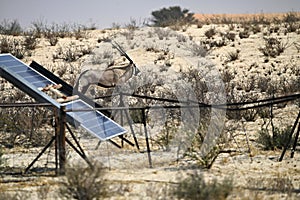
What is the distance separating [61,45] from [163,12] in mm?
29923

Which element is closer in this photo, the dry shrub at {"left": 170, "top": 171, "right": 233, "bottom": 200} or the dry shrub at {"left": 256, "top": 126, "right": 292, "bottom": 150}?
the dry shrub at {"left": 170, "top": 171, "right": 233, "bottom": 200}

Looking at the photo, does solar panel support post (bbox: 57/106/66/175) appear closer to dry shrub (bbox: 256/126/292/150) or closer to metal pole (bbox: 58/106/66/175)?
metal pole (bbox: 58/106/66/175)

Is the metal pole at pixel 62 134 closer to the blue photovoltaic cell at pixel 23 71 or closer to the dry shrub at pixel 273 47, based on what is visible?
the blue photovoltaic cell at pixel 23 71

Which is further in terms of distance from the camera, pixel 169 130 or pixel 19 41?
pixel 19 41

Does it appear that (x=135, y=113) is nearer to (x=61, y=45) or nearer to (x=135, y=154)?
(x=135, y=154)

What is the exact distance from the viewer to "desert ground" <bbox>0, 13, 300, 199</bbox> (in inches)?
397

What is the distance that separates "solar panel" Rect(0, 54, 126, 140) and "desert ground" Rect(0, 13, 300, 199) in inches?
23.4

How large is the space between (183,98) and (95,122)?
711 centimetres

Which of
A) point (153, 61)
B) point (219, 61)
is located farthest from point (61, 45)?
point (219, 61)

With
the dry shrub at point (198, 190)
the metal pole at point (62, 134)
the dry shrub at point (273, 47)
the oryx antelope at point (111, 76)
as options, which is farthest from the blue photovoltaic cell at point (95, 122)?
the dry shrub at point (273, 47)

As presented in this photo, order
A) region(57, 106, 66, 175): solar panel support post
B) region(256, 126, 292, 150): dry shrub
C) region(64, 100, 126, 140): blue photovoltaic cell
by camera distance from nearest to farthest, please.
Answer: region(57, 106, 66, 175): solar panel support post → region(64, 100, 126, 140): blue photovoltaic cell → region(256, 126, 292, 150): dry shrub

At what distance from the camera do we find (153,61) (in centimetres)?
2655

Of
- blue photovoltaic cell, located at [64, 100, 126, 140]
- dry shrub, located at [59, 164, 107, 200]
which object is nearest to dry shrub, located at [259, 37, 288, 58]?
blue photovoltaic cell, located at [64, 100, 126, 140]

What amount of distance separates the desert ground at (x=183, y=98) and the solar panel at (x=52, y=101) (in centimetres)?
59
